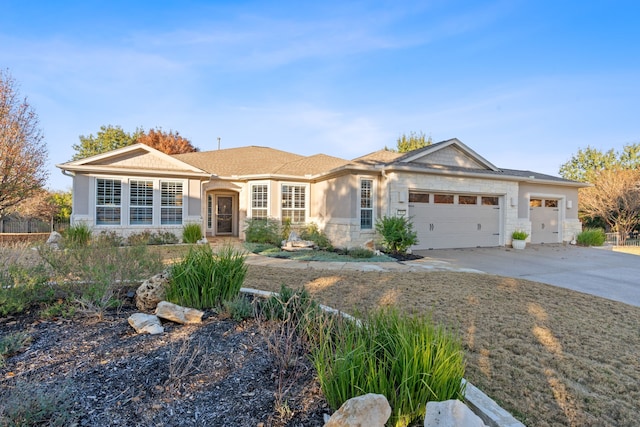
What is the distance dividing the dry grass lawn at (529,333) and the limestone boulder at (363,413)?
36.4 inches

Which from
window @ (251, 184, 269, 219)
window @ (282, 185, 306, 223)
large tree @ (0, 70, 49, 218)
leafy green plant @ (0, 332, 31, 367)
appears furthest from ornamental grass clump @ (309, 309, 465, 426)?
large tree @ (0, 70, 49, 218)

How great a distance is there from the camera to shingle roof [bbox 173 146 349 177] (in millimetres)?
15266

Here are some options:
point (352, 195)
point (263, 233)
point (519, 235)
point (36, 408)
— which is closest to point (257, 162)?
point (263, 233)

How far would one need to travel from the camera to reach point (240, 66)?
1134cm

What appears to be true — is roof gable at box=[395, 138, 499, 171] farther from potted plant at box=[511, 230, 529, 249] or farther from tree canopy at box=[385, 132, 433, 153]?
tree canopy at box=[385, 132, 433, 153]

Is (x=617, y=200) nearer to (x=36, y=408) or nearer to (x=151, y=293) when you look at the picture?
(x=151, y=293)

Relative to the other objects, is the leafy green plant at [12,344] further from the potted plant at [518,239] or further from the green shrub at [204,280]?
the potted plant at [518,239]

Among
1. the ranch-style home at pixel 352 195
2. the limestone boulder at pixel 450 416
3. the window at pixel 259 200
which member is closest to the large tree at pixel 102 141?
the ranch-style home at pixel 352 195

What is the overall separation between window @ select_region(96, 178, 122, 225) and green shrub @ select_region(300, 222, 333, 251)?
24.1 ft

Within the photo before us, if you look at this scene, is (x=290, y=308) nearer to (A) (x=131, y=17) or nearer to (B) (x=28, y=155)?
(A) (x=131, y=17)

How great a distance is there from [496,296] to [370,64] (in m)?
9.25

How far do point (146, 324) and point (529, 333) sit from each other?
13.9 ft

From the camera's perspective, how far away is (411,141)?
34.9m

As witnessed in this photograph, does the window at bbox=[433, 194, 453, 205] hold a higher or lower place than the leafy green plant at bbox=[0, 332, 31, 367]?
higher
